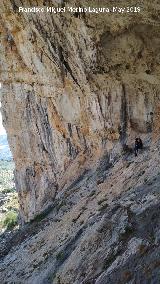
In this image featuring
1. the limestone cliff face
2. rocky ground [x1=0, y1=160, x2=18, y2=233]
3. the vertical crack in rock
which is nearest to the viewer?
the limestone cliff face

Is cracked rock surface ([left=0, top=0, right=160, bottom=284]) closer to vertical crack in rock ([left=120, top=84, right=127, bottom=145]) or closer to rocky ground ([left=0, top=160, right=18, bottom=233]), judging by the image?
vertical crack in rock ([left=120, top=84, right=127, bottom=145])

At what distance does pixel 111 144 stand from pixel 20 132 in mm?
12582

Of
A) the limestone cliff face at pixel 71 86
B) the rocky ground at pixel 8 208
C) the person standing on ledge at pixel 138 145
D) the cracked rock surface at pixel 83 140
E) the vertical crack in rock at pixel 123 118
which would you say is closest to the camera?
the cracked rock surface at pixel 83 140

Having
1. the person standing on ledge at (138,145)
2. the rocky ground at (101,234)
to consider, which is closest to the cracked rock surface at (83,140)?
the rocky ground at (101,234)

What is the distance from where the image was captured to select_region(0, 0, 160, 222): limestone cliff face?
2445cm

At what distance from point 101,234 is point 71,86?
16.7m

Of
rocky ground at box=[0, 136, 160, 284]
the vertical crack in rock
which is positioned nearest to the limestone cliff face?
the vertical crack in rock

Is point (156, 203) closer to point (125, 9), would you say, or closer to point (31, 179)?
point (125, 9)

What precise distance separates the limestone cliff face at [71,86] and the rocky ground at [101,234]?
2978mm

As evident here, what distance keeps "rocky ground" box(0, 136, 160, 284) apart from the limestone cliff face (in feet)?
9.77

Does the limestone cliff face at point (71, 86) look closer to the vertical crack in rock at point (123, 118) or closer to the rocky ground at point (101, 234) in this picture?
the vertical crack in rock at point (123, 118)

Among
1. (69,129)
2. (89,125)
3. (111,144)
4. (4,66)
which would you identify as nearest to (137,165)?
(111,144)

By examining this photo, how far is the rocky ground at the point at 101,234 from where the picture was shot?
11586 mm

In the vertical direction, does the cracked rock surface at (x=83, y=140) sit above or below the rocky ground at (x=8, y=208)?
above
